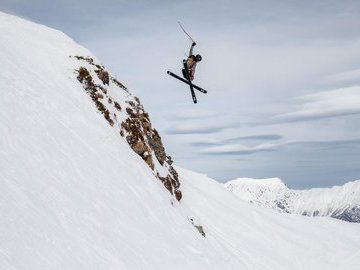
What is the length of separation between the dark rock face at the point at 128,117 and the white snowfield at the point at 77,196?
105 cm

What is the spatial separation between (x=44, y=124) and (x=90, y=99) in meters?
8.90

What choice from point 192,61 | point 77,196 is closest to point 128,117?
point 192,61

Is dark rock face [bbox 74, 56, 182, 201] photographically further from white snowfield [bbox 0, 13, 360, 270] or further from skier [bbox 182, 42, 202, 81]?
skier [bbox 182, 42, 202, 81]

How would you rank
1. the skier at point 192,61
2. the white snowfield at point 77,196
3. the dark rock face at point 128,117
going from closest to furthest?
1. the white snowfield at point 77,196
2. the skier at point 192,61
3. the dark rock face at point 128,117

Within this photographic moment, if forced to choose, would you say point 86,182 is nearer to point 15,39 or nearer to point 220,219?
point 15,39

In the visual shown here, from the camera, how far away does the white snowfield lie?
1390 centimetres

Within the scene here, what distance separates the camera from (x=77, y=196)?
18.0 metres

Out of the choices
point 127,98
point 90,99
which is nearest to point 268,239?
point 127,98

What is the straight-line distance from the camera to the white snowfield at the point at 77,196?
1390 cm

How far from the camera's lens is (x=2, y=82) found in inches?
896

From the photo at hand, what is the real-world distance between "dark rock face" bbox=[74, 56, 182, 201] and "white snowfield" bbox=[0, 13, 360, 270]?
3.46 ft

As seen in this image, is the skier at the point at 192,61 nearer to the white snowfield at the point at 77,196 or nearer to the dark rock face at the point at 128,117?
the white snowfield at the point at 77,196

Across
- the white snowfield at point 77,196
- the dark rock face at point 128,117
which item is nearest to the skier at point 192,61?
the white snowfield at point 77,196

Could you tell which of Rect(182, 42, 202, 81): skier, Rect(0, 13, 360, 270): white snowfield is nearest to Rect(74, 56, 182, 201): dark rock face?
Rect(0, 13, 360, 270): white snowfield
